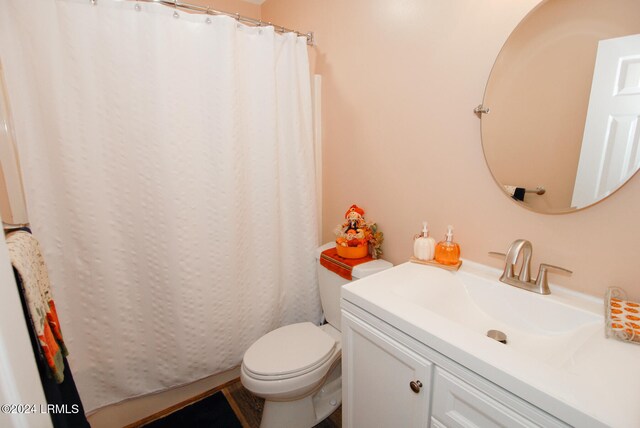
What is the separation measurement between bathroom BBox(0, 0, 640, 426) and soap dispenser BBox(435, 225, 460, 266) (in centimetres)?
6

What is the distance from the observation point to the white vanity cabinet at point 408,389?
66 centimetres

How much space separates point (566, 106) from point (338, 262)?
42.3 inches

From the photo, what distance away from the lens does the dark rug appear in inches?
60.4

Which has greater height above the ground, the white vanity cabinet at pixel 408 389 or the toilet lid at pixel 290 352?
the white vanity cabinet at pixel 408 389

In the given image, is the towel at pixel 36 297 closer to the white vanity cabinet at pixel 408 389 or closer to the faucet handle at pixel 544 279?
the white vanity cabinet at pixel 408 389

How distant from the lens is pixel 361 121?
5.17 feet

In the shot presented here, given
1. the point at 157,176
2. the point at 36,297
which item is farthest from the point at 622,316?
the point at 157,176

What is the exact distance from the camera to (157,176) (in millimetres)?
1387

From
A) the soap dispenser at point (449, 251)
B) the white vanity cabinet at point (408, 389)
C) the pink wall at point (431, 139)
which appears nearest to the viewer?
the white vanity cabinet at point (408, 389)

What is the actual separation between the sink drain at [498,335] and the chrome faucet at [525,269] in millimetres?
173

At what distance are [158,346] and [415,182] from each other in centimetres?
150

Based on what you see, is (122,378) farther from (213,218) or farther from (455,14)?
(455,14)

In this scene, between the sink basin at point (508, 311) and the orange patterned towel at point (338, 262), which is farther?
the orange patterned towel at point (338, 262)

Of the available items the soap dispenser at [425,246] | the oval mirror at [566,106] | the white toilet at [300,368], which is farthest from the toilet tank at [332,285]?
the oval mirror at [566,106]
